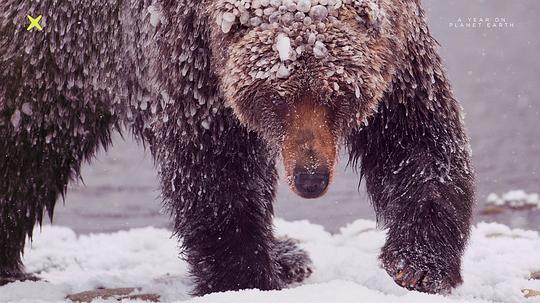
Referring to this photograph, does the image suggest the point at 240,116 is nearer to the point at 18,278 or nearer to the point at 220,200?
the point at 220,200

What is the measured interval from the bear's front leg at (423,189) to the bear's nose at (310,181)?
37.0 inches

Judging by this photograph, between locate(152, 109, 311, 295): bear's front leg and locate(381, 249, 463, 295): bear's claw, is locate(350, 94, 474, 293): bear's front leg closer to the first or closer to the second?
locate(381, 249, 463, 295): bear's claw

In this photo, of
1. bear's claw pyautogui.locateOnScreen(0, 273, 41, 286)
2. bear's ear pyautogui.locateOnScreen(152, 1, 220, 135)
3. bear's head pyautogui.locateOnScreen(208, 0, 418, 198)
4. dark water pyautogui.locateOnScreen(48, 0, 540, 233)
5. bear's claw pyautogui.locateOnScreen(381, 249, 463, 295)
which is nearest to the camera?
bear's head pyautogui.locateOnScreen(208, 0, 418, 198)

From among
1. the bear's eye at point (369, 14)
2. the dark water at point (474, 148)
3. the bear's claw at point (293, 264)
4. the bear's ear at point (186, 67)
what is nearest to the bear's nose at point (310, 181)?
the bear's eye at point (369, 14)

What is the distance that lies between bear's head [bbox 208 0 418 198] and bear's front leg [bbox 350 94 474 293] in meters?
0.66

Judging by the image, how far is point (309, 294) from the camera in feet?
12.6

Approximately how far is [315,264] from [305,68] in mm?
2714

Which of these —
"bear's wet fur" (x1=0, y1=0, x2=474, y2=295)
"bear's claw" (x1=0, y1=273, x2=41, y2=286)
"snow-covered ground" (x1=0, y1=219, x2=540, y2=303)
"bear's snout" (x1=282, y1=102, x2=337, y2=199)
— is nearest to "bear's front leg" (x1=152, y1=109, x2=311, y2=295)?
"bear's wet fur" (x1=0, y1=0, x2=474, y2=295)

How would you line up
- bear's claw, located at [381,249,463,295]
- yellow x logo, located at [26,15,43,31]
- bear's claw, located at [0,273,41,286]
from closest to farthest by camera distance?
bear's claw, located at [381,249,463,295], yellow x logo, located at [26,15,43,31], bear's claw, located at [0,273,41,286]

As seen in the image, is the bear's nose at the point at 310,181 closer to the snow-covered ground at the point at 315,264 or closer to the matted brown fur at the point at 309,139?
the matted brown fur at the point at 309,139

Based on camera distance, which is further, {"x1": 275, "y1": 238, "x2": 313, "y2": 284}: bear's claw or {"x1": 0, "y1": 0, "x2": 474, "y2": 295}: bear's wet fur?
{"x1": 275, "y1": 238, "x2": 313, "y2": 284}: bear's claw

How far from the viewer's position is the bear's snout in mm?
3854

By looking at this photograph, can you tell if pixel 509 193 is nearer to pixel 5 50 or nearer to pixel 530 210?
pixel 530 210

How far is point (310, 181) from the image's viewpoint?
12.6 feet
